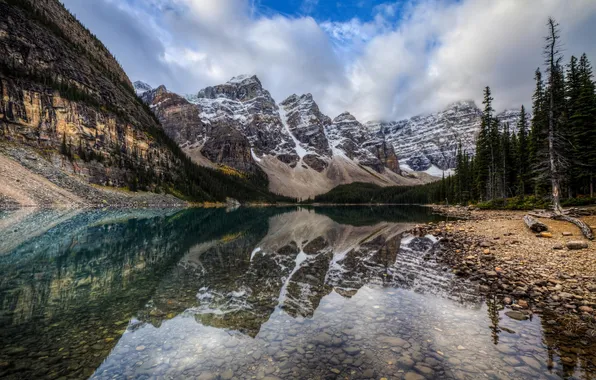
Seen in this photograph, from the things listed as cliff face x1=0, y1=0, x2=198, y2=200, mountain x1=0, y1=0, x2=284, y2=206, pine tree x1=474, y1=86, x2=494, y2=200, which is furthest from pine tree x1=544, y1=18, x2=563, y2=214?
cliff face x1=0, y1=0, x2=198, y2=200

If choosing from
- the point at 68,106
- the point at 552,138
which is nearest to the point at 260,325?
the point at 552,138

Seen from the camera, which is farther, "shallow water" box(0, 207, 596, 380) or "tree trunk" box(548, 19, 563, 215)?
"tree trunk" box(548, 19, 563, 215)

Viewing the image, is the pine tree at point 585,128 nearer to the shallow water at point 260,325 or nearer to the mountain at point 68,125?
the shallow water at point 260,325

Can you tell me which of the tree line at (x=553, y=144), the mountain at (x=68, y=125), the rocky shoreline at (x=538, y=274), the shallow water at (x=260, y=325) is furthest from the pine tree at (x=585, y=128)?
the mountain at (x=68, y=125)

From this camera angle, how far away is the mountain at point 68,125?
215 feet

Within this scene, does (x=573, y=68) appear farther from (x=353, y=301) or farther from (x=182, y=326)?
(x=182, y=326)

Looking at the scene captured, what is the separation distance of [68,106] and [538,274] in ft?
383

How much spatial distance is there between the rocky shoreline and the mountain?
69021 millimetres

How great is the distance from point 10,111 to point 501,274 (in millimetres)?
107348

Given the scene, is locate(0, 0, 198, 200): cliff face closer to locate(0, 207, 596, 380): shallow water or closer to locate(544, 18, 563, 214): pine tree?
locate(0, 207, 596, 380): shallow water

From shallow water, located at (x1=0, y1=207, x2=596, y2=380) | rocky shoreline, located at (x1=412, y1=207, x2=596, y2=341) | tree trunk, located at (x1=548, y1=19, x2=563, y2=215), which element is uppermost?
tree trunk, located at (x1=548, y1=19, x2=563, y2=215)

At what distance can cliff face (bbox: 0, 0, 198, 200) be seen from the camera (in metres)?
75.9

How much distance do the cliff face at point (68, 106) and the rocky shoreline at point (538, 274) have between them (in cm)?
9184

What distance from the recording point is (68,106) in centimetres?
8756
